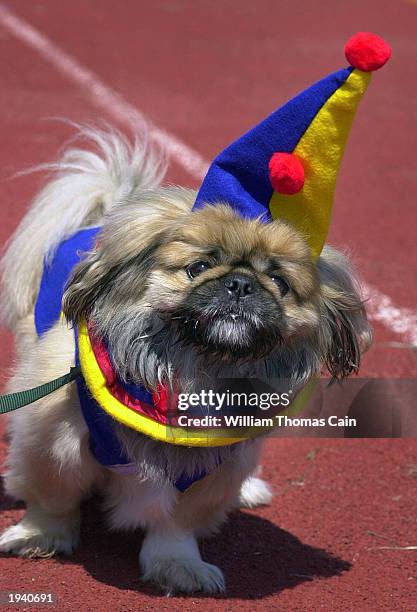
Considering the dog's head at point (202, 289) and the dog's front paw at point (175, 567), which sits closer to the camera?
the dog's head at point (202, 289)

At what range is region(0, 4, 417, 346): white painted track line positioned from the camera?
514 centimetres

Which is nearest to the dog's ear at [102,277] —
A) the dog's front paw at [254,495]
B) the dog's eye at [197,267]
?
the dog's eye at [197,267]

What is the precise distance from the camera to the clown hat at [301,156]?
9.23 ft

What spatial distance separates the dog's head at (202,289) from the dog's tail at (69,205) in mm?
761

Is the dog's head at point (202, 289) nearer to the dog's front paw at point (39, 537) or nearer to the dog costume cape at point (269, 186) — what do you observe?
the dog costume cape at point (269, 186)

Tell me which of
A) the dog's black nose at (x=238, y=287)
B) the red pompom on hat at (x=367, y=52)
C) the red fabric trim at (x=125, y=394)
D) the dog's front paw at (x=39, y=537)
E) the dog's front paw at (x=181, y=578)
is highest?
the red pompom on hat at (x=367, y=52)

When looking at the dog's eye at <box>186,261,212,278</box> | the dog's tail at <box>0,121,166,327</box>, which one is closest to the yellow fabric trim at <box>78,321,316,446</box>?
the dog's eye at <box>186,261,212,278</box>

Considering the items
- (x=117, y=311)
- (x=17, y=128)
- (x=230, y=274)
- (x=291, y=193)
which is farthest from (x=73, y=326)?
(x=17, y=128)

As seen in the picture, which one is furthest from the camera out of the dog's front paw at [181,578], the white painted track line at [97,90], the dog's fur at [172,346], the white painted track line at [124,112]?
the white painted track line at [97,90]

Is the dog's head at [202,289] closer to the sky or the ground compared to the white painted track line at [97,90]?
closer to the ground

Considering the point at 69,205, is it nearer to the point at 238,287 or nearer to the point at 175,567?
the point at 238,287

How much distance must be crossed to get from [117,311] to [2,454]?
1.19 meters

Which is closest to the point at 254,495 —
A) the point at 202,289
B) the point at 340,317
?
the point at 340,317

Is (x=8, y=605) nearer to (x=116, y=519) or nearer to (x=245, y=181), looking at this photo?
(x=116, y=519)
